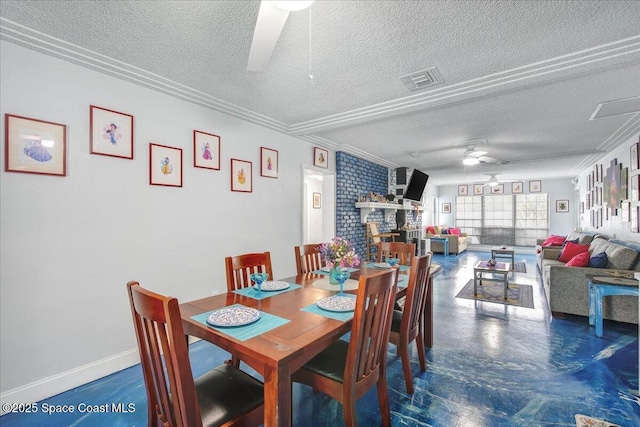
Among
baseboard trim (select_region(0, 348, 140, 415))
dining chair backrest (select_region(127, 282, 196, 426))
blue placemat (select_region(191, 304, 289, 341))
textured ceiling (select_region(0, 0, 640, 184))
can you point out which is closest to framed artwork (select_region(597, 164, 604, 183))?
textured ceiling (select_region(0, 0, 640, 184))

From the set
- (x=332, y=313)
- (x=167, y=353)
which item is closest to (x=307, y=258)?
(x=332, y=313)

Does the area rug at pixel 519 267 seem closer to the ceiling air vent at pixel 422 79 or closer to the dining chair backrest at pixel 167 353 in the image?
the ceiling air vent at pixel 422 79

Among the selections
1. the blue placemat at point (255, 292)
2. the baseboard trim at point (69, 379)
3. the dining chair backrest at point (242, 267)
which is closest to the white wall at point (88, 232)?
the baseboard trim at point (69, 379)

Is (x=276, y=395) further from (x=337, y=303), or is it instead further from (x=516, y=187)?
(x=516, y=187)

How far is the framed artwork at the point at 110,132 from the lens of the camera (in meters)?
2.23

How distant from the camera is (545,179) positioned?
917 cm

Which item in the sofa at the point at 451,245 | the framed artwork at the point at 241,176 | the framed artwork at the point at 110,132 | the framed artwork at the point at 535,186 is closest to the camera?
the framed artwork at the point at 110,132

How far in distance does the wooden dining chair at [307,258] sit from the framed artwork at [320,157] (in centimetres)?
194

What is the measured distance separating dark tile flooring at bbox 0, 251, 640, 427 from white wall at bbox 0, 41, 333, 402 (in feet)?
1.07

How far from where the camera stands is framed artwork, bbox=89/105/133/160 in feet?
7.32

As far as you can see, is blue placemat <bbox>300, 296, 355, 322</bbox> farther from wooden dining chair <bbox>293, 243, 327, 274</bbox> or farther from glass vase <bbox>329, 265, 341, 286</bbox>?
wooden dining chair <bbox>293, 243, 327, 274</bbox>

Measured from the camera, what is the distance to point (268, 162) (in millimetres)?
3664

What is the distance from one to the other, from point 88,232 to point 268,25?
6.57 feet

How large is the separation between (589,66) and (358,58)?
164 cm
